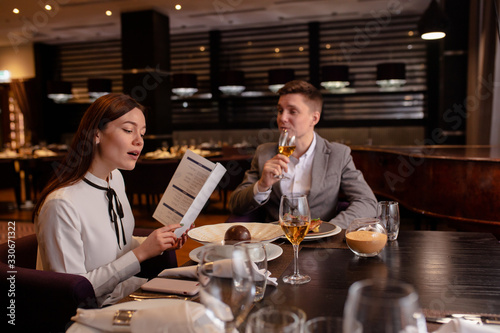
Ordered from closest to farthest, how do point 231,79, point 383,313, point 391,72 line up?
point 383,313 → point 391,72 → point 231,79

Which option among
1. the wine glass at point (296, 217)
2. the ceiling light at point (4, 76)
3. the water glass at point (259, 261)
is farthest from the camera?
the ceiling light at point (4, 76)

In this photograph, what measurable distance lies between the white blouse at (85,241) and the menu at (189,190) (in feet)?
0.70

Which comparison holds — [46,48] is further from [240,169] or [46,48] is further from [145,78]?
[240,169]

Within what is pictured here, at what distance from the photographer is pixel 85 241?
1.58m

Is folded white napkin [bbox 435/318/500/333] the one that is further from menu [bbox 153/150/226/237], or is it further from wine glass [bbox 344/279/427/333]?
menu [bbox 153/150/226/237]

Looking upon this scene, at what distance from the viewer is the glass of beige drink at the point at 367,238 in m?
1.42

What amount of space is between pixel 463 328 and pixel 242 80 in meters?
7.71

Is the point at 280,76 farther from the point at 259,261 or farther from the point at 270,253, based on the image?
the point at 259,261

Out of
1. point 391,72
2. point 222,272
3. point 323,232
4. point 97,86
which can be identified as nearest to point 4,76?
point 97,86

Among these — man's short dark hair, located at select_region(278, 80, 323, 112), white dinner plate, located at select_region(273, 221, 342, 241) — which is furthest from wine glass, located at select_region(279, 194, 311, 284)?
man's short dark hair, located at select_region(278, 80, 323, 112)

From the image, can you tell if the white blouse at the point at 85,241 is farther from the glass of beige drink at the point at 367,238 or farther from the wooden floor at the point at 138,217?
the wooden floor at the point at 138,217

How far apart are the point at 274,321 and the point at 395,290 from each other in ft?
0.59

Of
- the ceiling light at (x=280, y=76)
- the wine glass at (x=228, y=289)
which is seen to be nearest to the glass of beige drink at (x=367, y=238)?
the wine glass at (x=228, y=289)

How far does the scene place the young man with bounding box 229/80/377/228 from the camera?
2.43 metres
